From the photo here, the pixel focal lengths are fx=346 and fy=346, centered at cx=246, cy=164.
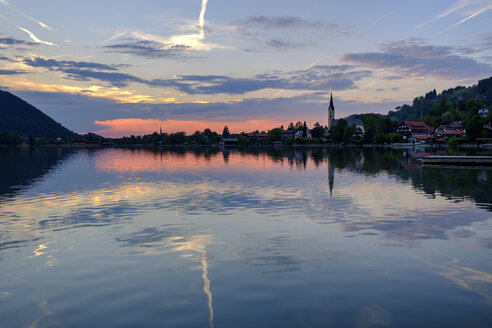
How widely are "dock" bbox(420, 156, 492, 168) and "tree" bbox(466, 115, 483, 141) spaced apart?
90709 millimetres

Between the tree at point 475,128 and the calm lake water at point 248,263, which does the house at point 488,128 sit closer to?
the tree at point 475,128

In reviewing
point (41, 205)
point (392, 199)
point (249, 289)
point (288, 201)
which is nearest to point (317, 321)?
point (249, 289)

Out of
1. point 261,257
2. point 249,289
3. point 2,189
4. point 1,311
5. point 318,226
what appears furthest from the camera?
point 2,189

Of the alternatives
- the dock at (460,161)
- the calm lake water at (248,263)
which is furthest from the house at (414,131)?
the calm lake water at (248,263)

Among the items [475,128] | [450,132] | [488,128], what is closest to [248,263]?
[475,128]

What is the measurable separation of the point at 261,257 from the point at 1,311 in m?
8.39

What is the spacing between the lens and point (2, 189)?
109ft

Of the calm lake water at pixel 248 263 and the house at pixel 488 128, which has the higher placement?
the house at pixel 488 128

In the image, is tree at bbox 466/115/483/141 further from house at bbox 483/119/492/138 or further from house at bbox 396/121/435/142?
house at bbox 396/121/435/142

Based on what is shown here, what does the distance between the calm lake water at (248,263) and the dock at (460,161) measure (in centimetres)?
2948

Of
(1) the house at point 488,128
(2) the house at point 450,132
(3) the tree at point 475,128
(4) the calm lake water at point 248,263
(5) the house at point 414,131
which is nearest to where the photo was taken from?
(4) the calm lake water at point 248,263

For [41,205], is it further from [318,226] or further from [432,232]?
[432,232]

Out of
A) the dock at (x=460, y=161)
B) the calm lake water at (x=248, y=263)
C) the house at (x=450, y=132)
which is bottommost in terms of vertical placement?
the calm lake water at (x=248, y=263)

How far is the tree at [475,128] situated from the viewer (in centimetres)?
12812
